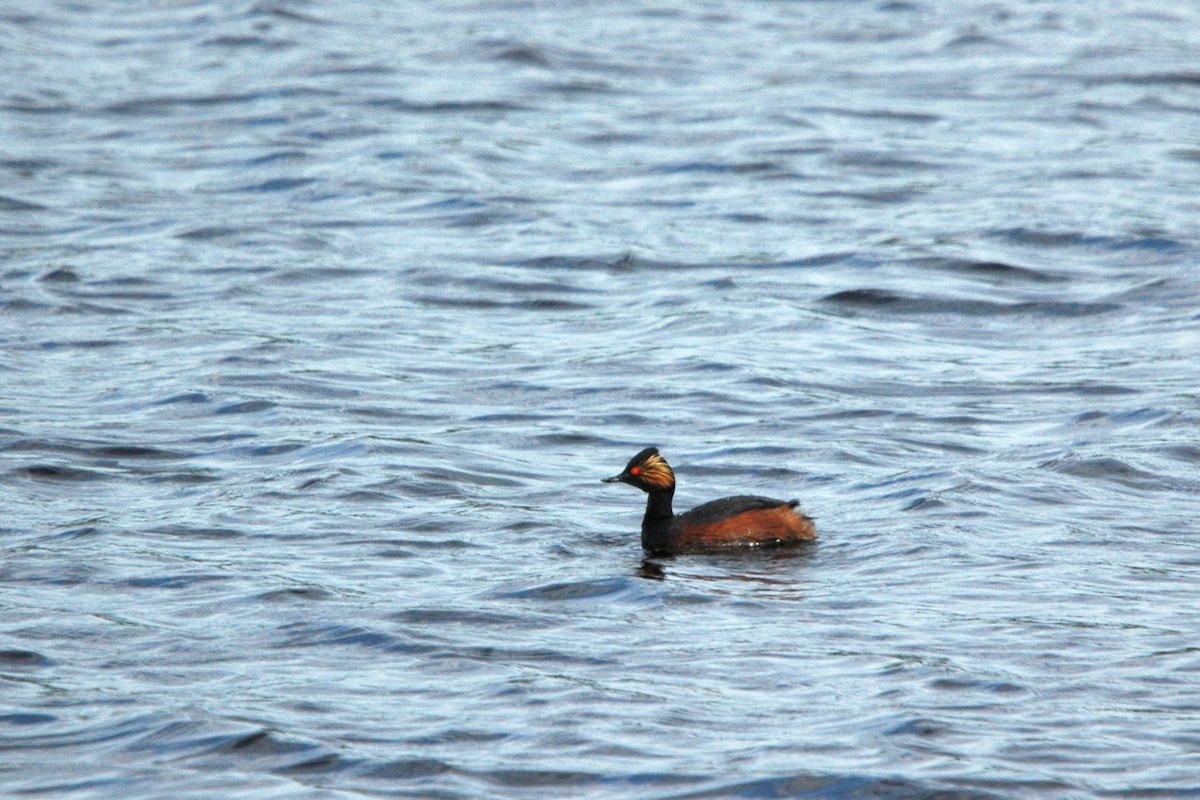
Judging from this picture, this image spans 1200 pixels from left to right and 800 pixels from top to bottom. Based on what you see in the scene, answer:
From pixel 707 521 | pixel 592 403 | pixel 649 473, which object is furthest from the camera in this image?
pixel 592 403

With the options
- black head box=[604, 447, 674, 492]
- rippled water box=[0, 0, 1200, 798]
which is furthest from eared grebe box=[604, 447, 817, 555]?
rippled water box=[0, 0, 1200, 798]

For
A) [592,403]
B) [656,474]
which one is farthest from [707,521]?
[592,403]

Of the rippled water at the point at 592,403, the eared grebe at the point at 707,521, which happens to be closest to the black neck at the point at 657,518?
the eared grebe at the point at 707,521

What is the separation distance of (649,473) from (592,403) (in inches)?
120

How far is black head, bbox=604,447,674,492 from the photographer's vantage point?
36.0 ft

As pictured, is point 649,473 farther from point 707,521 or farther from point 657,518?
point 707,521

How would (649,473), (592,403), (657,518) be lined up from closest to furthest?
(657,518)
(649,473)
(592,403)

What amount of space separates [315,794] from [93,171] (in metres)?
15.5

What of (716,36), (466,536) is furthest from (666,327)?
(716,36)

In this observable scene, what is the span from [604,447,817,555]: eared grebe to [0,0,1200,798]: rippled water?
20 centimetres

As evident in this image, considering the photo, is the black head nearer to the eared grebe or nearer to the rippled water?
the eared grebe

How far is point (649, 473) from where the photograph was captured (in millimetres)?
10992

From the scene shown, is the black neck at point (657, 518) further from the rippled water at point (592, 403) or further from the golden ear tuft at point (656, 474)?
the rippled water at point (592, 403)

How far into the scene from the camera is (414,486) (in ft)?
38.8
